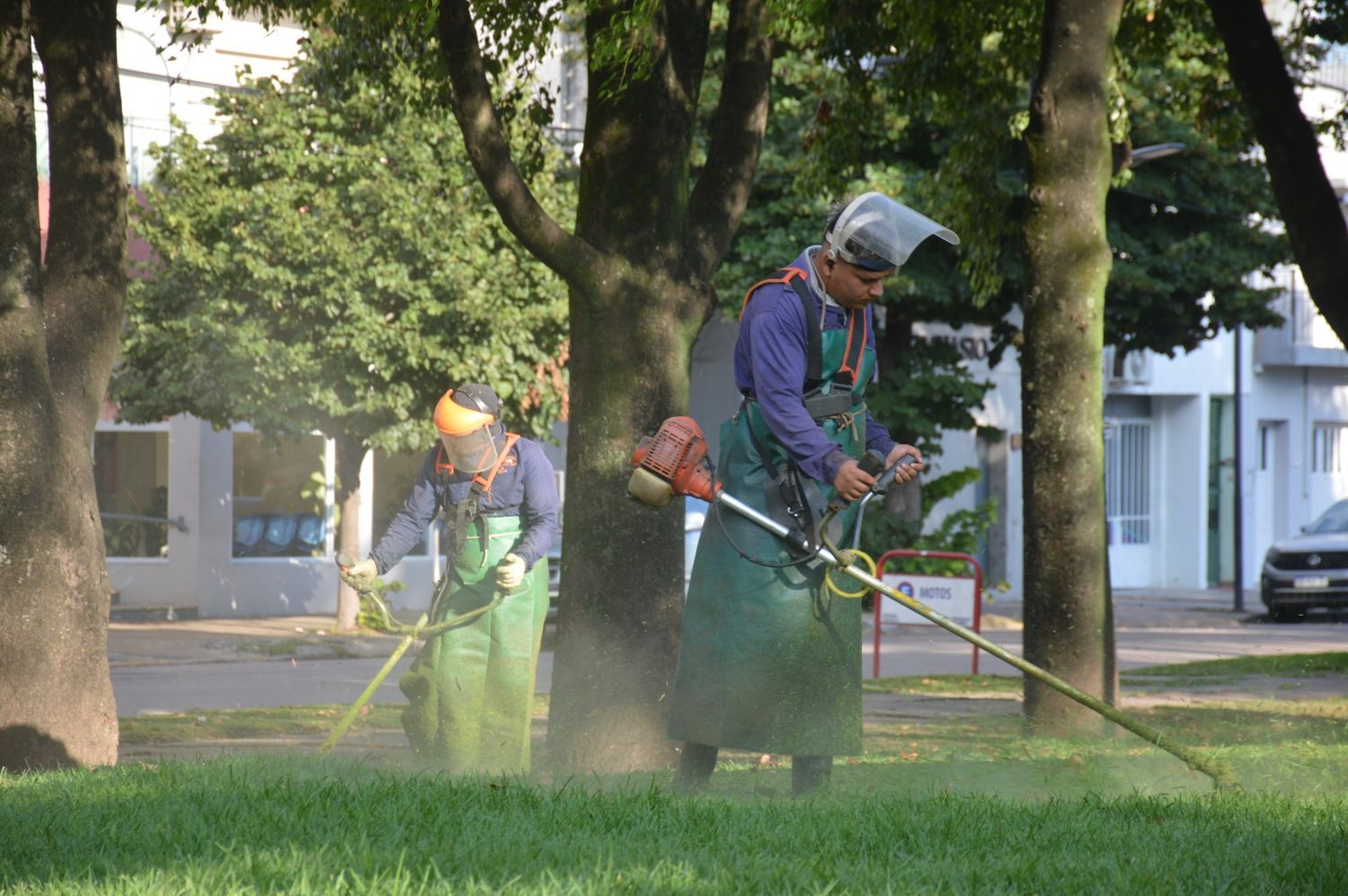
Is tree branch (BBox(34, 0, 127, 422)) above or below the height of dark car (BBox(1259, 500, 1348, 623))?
above

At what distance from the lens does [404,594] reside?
26766 millimetres

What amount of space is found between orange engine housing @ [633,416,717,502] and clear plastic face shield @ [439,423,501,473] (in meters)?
2.19

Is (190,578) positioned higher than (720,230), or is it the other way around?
(720,230)

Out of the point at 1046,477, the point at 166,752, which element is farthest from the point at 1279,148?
the point at 166,752

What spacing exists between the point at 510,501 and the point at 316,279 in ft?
41.5

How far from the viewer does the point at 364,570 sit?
296 inches

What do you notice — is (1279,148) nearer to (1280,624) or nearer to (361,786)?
(361,786)

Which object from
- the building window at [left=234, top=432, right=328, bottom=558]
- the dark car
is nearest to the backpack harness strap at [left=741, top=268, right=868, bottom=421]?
the building window at [left=234, top=432, right=328, bottom=558]

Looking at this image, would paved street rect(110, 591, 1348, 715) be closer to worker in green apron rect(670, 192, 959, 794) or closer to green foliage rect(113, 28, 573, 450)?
green foliage rect(113, 28, 573, 450)

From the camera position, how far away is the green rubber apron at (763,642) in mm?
5605

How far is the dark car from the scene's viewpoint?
82.1ft

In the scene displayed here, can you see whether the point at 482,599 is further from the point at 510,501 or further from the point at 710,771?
the point at 710,771

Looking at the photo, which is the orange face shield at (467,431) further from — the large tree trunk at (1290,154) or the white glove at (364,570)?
the large tree trunk at (1290,154)

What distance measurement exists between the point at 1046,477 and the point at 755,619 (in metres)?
4.10
